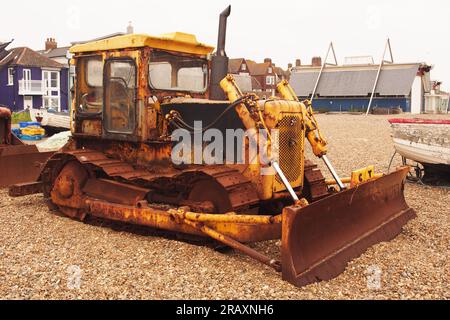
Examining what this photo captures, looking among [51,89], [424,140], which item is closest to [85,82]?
[424,140]

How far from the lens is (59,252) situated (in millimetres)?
5656

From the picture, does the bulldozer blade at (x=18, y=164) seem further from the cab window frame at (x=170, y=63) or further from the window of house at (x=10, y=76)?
the window of house at (x=10, y=76)

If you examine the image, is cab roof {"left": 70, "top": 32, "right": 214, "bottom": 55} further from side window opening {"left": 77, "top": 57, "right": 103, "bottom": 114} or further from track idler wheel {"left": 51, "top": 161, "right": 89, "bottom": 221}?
track idler wheel {"left": 51, "top": 161, "right": 89, "bottom": 221}

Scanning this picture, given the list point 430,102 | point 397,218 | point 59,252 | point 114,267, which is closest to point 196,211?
point 114,267

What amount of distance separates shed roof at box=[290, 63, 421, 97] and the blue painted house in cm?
2245

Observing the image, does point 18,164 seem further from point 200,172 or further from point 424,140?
point 424,140

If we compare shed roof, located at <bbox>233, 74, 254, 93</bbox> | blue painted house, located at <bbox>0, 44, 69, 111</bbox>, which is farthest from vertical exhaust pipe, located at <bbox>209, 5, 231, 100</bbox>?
blue painted house, located at <bbox>0, 44, 69, 111</bbox>

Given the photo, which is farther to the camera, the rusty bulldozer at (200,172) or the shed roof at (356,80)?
the shed roof at (356,80)

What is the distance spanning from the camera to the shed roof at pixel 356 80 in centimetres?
4206

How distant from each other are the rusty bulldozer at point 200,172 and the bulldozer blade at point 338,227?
1 cm

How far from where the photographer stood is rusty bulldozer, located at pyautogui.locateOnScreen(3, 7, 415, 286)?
5277 mm

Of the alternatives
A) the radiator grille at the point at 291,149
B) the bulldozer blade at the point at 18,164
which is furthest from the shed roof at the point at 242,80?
the bulldozer blade at the point at 18,164

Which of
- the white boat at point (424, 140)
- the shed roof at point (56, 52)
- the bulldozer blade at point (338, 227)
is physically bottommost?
the bulldozer blade at point (338, 227)
